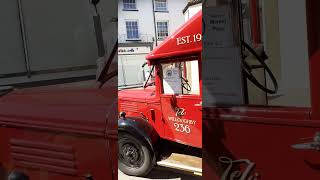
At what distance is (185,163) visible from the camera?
1.44m

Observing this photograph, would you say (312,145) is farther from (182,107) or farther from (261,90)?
(182,107)

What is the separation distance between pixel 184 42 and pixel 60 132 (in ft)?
1.69

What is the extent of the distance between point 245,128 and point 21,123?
753 mm

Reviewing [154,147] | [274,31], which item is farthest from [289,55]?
[154,147]

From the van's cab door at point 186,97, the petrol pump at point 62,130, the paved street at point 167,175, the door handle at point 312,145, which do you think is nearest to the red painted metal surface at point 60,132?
the petrol pump at point 62,130

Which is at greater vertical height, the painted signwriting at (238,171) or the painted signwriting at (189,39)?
the painted signwriting at (189,39)

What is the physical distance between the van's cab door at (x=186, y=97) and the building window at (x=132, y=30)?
0.27 metres

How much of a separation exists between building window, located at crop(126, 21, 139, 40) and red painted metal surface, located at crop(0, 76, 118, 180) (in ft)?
0.50

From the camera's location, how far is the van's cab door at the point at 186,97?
1.51 meters

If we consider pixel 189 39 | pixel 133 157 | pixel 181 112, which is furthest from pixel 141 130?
pixel 181 112

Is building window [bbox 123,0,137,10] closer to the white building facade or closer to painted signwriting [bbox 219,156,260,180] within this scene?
the white building facade

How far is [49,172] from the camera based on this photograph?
136 cm

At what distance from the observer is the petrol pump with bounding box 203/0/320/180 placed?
1.38 meters

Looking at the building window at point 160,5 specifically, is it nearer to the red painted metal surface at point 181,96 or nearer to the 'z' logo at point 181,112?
the red painted metal surface at point 181,96
